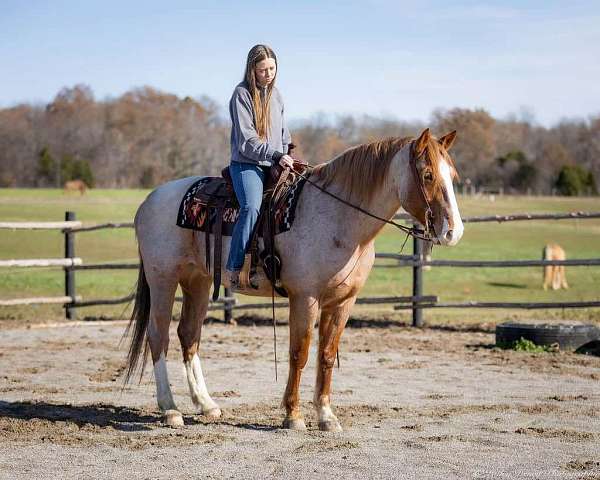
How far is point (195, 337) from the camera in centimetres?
630

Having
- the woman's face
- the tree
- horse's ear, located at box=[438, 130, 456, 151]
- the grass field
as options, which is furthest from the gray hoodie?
the tree

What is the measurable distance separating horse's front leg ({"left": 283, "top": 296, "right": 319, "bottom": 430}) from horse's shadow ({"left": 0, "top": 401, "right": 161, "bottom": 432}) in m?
0.98

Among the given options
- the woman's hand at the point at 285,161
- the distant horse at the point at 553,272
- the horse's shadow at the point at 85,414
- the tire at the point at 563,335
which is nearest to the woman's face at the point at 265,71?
the woman's hand at the point at 285,161

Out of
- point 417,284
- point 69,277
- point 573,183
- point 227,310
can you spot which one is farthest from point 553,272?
point 573,183

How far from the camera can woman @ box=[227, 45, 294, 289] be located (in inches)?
218

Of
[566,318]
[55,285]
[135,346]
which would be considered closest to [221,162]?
[55,285]

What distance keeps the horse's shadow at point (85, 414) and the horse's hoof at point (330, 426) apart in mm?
1171

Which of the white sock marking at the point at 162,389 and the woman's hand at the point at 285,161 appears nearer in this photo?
the woman's hand at the point at 285,161

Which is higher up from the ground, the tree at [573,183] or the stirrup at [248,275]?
the tree at [573,183]

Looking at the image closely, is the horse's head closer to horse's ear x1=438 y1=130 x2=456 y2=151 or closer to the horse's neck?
horse's ear x1=438 y1=130 x2=456 y2=151

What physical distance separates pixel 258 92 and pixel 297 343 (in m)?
1.72

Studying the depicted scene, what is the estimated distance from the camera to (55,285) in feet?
58.3

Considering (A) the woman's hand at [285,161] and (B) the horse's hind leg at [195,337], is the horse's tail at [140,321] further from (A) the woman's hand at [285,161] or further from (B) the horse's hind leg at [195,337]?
(A) the woman's hand at [285,161]

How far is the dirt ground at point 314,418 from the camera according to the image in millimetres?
4598
